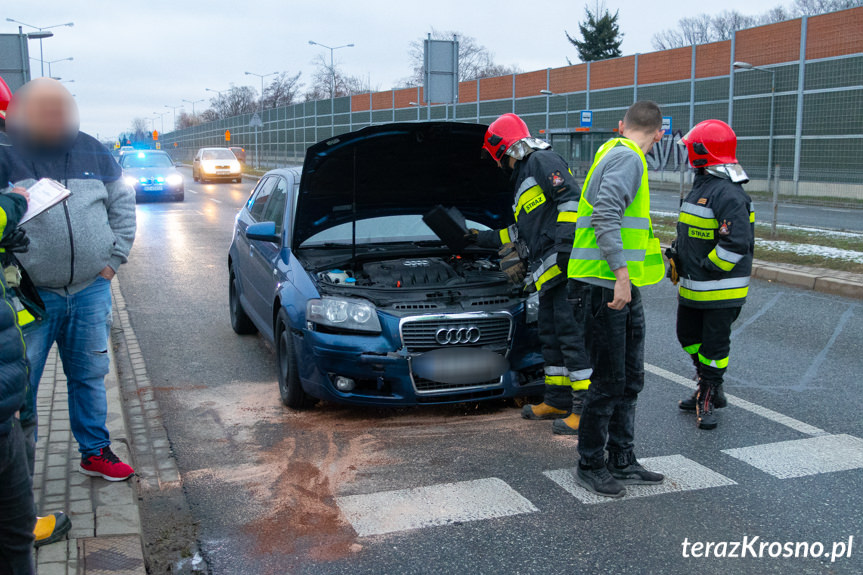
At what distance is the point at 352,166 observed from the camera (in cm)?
604

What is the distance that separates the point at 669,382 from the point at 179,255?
9.88 meters

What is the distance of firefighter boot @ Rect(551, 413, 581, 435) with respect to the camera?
5129 millimetres

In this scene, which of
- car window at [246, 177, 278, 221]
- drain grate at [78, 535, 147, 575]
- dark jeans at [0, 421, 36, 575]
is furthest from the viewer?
car window at [246, 177, 278, 221]

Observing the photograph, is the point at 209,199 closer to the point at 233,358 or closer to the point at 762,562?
the point at 233,358

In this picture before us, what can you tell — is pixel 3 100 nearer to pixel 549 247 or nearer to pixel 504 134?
pixel 504 134

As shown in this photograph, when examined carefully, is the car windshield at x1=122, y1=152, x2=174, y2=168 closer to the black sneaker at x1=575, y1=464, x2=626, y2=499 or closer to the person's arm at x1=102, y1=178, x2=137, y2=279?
the person's arm at x1=102, y1=178, x2=137, y2=279

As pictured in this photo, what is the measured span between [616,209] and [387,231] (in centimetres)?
284

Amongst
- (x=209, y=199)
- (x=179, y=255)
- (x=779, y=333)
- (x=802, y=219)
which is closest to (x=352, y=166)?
(x=779, y=333)

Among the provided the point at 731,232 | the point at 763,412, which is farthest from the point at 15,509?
the point at 763,412

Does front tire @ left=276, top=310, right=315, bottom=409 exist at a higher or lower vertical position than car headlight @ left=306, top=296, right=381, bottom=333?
lower

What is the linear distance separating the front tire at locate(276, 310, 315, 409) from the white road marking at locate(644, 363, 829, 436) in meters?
2.77

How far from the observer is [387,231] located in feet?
21.6

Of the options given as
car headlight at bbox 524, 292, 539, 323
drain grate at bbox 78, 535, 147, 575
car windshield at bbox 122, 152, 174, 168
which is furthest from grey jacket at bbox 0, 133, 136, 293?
car windshield at bbox 122, 152, 174, 168
